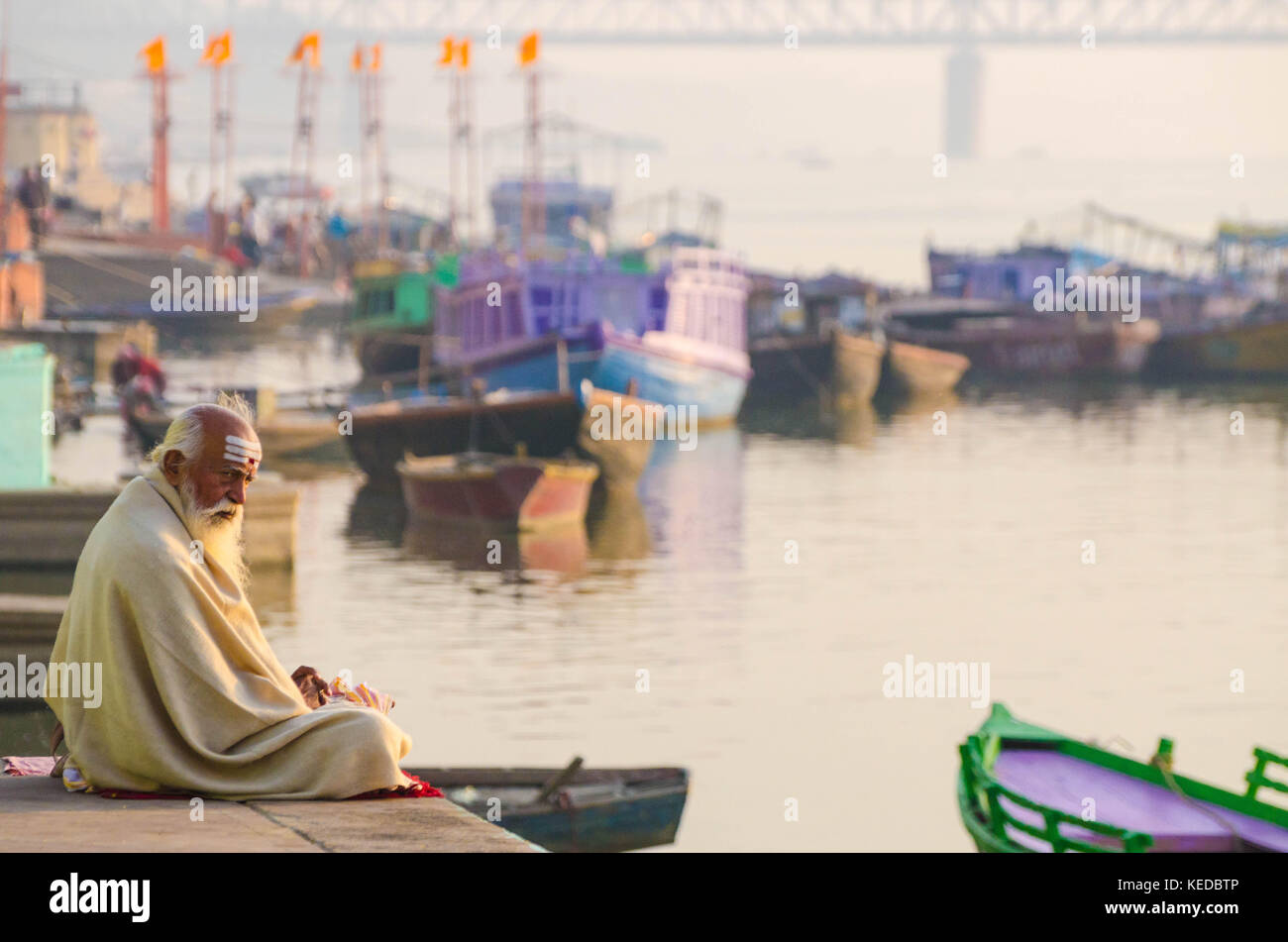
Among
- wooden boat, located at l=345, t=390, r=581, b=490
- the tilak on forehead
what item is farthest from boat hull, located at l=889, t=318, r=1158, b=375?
the tilak on forehead

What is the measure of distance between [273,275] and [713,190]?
121 m

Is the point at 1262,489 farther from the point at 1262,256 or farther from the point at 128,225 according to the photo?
the point at 128,225

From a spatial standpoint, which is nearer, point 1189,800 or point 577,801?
point 577,801

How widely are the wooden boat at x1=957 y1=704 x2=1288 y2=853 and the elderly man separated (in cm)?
363

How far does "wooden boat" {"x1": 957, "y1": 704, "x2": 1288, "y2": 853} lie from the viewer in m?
9.21

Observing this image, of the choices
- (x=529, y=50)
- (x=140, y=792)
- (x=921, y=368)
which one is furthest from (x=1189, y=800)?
(x=921, y=368)

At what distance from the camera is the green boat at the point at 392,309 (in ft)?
142

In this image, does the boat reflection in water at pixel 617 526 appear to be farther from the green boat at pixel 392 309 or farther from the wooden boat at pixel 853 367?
the wooden boat at pixel 853 367

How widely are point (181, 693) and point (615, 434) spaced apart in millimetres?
20559

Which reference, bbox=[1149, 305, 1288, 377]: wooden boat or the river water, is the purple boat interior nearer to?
the river water

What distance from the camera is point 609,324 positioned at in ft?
112

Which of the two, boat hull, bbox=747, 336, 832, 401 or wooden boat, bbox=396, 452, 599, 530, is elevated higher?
boat hull, bbox=747, 336, 832, 401

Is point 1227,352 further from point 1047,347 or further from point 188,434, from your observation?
point 188,434
